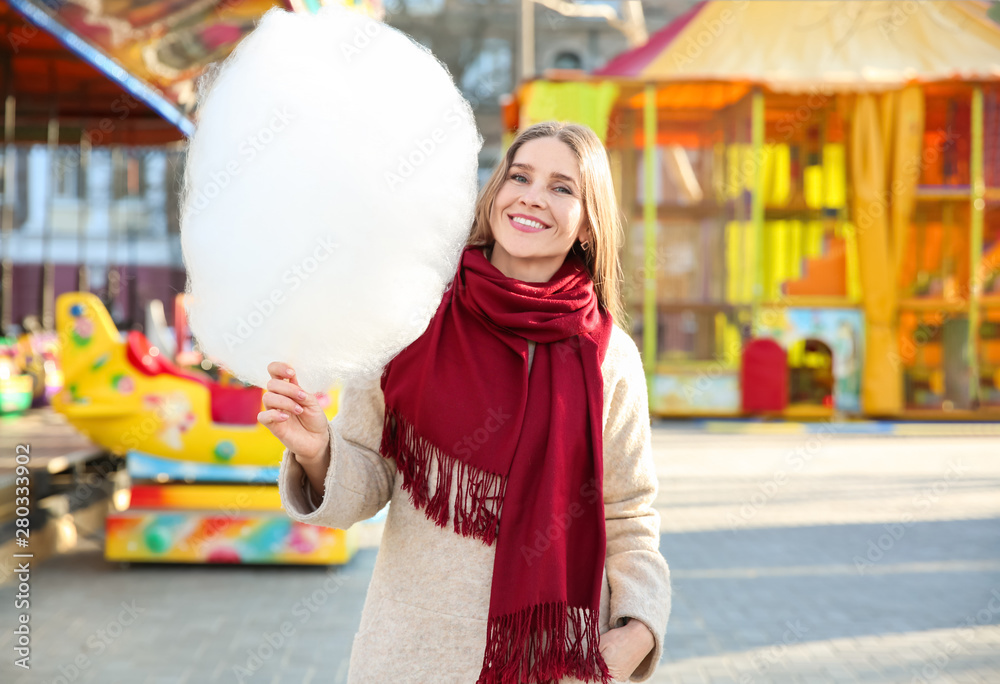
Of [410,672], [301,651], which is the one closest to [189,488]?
[301,651]

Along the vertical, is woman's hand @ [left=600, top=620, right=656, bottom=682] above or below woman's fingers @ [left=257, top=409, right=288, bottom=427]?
below

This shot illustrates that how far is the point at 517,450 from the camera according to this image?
1.46 m

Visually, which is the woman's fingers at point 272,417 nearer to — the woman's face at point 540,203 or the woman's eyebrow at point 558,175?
the woman's face at point 540,203

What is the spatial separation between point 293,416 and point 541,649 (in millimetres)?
541

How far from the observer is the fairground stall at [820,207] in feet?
32.0

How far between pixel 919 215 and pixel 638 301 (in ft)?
12.1

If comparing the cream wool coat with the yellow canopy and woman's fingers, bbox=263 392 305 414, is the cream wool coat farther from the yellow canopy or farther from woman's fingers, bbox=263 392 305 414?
the yellow canopy

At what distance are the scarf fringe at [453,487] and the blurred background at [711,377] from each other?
82 cm

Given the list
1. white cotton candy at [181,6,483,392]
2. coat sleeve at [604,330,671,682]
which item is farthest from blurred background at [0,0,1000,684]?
→ coat sleeve at [604,330,671,682]

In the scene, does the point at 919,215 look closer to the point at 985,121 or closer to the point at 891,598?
the point at 985,121

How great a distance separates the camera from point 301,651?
3307 mm

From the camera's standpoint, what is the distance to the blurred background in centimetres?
361

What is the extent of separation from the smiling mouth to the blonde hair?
0.08 m

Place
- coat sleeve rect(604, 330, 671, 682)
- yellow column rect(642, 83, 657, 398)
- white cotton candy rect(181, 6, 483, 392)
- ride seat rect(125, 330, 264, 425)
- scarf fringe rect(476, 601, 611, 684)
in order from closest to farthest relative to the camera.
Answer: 1. white cotton candy rect(181, 6, 483, 392)
2. scarf fringe rect(476, 601, 611, 684)
3. coat sleeve rect(604, 330, 671, 682)
4. ride seat rect(125, 330, 264, 425)
5. yellow column rect(642, 83, 657, 398)
